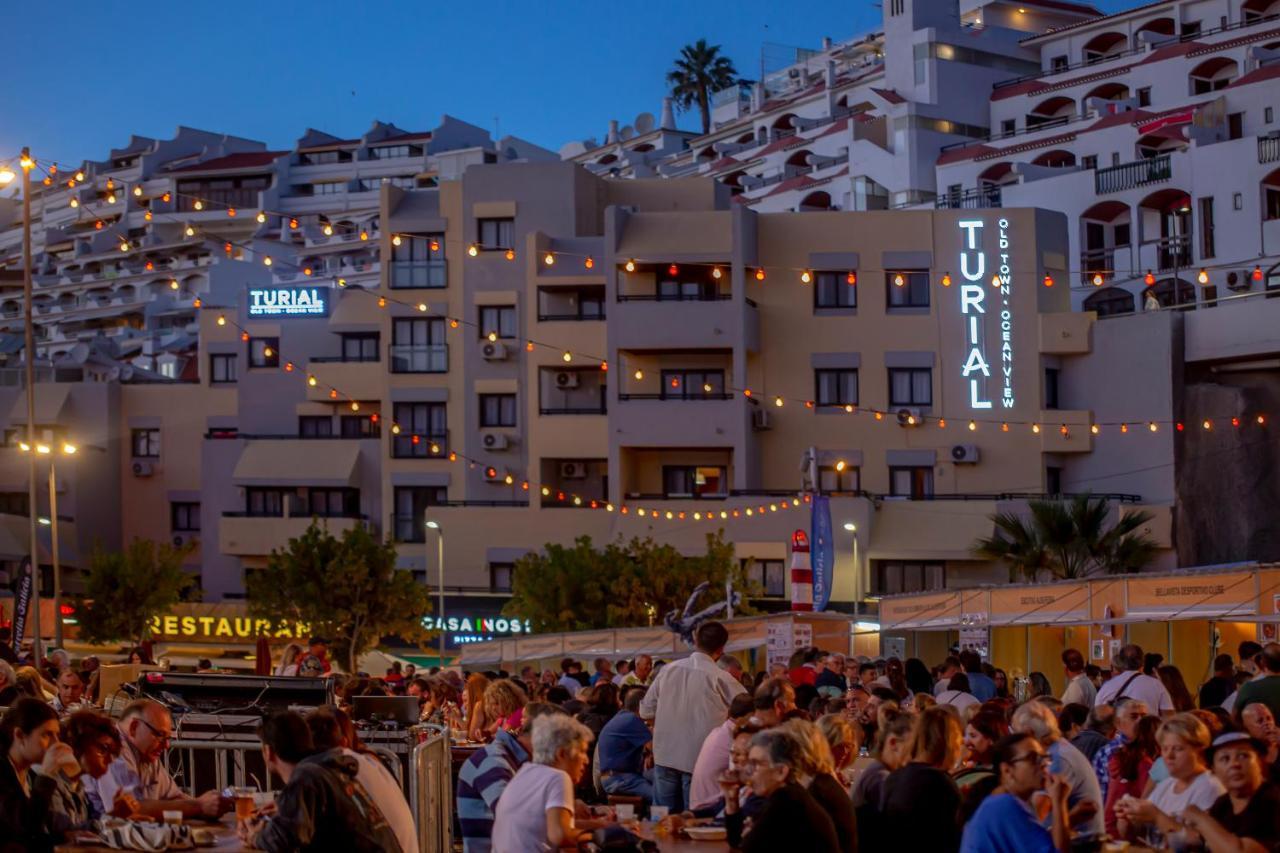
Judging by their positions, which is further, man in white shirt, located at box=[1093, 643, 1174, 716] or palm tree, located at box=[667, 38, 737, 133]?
palm tree, located at box=[667, 38, 737, 133]

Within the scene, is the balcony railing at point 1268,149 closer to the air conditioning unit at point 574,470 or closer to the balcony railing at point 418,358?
the air conditioning unit at point 574,470

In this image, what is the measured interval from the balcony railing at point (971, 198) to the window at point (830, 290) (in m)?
13.6

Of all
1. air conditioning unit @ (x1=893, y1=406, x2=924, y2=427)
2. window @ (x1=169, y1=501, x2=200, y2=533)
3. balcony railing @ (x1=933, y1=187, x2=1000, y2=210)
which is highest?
balcony railing @ (x1=933, y1=187, x2=1000, y2=210)

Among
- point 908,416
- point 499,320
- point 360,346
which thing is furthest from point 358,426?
point 908,416

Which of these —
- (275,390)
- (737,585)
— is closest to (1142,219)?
(737,585)

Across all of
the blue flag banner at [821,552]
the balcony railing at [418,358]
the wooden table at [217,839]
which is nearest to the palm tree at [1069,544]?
the blue flag banner at [821,552]

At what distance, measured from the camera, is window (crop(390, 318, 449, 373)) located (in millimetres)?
55875

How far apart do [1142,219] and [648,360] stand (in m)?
16.0

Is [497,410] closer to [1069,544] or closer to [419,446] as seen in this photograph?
[419,446]

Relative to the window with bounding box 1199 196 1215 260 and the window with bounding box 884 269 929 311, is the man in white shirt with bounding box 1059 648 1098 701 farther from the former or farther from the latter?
the window with bounding box 1199 196 1215 260

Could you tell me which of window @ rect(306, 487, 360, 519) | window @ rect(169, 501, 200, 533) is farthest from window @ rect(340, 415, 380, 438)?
window @ rect(169, 501, 200, 533)

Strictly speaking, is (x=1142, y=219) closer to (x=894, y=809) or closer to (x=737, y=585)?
(x=737, y=585)

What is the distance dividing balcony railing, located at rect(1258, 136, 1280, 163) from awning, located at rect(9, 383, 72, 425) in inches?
1391

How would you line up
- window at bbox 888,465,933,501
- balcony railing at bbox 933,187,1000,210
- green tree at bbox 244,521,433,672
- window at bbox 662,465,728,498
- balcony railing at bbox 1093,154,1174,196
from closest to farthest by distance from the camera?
green tree at bbox 244,521,433,672 < window at bbox 888,465,933,501 < window at bbox 662,465,728,498 < balcony railing at bbox 1093,154,1174,196 < balcony railing at bbox 933,187,1000,210
